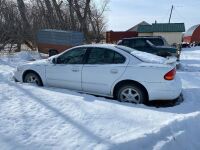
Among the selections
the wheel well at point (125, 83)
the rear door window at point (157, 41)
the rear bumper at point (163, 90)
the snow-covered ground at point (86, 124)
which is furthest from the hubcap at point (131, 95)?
the rear door window at point (157, 41)

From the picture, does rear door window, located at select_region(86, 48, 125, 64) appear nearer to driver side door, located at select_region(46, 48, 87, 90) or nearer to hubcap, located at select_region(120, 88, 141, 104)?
driver side door, located at select_region(46, 48, 87, 90)

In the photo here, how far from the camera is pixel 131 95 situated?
7430mm

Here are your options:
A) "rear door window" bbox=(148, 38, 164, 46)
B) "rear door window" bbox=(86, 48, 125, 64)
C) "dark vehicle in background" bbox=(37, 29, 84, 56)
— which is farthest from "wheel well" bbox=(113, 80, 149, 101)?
"dark vehicle in background" bbox=(37, 29, 84, 56)

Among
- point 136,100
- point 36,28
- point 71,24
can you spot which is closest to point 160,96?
point 136,100

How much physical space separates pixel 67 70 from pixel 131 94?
1864 millimetres

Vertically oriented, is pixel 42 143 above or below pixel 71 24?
below

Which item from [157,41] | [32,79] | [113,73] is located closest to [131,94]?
[113,73]

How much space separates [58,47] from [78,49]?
42.6ft

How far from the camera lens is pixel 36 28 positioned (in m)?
26.4

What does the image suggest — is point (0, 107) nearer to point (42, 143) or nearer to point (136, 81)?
point (42, 143)

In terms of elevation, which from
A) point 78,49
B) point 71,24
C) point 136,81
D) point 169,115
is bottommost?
point 169,115

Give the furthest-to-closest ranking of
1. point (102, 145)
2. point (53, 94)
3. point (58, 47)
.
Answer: point (58, 47), point (53, 94), point (102, 145)

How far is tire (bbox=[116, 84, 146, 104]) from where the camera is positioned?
736 centimetres

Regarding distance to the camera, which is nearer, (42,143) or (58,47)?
(42,143)
